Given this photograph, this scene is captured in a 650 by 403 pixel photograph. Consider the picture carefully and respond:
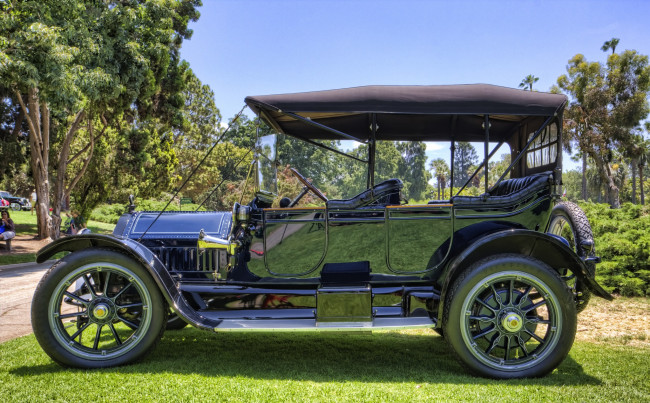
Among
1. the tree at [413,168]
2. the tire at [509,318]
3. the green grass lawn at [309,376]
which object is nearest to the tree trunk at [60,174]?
the green grass lawn at [309,376]

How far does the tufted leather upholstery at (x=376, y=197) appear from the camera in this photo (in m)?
3.53

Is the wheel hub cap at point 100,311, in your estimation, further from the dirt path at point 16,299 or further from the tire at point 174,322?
the dirt path at point 16,299

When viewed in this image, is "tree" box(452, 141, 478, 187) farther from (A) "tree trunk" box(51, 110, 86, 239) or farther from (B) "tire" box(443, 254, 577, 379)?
(A) "tree trunk" box(51, 110, 86, 239)

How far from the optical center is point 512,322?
3.23 meters

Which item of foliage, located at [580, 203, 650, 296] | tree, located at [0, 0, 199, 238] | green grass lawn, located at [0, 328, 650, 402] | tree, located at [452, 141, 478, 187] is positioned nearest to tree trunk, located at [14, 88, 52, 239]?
tree, located at [0, 0, 199, 238]

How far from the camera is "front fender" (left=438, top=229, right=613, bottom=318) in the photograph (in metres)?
3.28

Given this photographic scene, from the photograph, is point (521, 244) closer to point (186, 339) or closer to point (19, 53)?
point (186, 339)

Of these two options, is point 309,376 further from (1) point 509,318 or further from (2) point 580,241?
(2) point 580,241

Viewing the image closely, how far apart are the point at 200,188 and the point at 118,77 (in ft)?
69.1

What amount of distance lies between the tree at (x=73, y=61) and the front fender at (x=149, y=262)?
638 cm

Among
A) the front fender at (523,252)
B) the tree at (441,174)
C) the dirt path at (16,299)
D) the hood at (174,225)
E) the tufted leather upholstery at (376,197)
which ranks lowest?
the dirt path at (16,299)

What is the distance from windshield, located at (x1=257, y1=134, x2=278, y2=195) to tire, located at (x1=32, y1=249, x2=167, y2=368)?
124 centimetres

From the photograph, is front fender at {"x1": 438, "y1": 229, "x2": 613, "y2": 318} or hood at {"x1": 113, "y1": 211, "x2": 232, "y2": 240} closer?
front fender at {"x1": 438, "y1": 229, "x2": 613, "y2": 318}

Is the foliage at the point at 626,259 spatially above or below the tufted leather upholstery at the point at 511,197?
below
